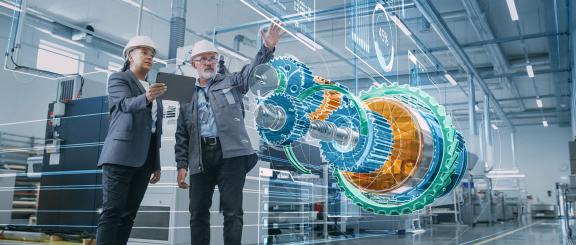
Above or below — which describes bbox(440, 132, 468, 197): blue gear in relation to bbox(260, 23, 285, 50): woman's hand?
below

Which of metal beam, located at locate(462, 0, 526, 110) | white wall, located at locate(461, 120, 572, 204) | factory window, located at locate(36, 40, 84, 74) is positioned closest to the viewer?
metal beam, located at locate(462, 0, 526, 110)

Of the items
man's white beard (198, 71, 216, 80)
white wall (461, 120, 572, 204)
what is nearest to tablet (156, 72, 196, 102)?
man's white beard (198, 71, 216, 80)

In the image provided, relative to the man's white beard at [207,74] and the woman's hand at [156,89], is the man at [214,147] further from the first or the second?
the woman's hand at [156,89]

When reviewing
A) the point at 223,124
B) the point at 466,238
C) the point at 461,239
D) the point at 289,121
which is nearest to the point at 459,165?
→ the point at 289,121

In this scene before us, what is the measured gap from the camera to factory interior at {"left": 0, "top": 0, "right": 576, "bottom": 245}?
49.4 inches

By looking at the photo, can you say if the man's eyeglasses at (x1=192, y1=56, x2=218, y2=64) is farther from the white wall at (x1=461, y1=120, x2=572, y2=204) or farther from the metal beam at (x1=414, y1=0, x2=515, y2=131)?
the white wall at (x1=461, y1=120, x2=572, y2=204)

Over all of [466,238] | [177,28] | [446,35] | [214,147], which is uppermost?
[446,35]

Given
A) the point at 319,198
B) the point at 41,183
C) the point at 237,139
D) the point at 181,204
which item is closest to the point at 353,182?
the point at 237,139

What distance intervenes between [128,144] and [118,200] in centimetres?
25

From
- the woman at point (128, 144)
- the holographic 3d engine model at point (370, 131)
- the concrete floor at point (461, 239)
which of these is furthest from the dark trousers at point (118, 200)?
the concrete floor at point (461, 239)

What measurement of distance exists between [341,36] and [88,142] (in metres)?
5.91

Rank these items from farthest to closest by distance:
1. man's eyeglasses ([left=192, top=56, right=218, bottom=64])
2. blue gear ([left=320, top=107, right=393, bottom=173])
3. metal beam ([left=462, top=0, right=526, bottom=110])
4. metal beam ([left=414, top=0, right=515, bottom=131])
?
1. metal beam ([left=462, top=0, right=526, bottom=110])
2. metal beam ([left=414, top=0, right=515, bottom=131])
3. man's eyeglasses ([left=192, top=56, right=218, bottom=64])
4. blue gear ([left=320, top=107, right=393, bottom=173])

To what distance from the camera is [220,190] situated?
2146 mm

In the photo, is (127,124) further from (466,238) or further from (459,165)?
(466,238)
